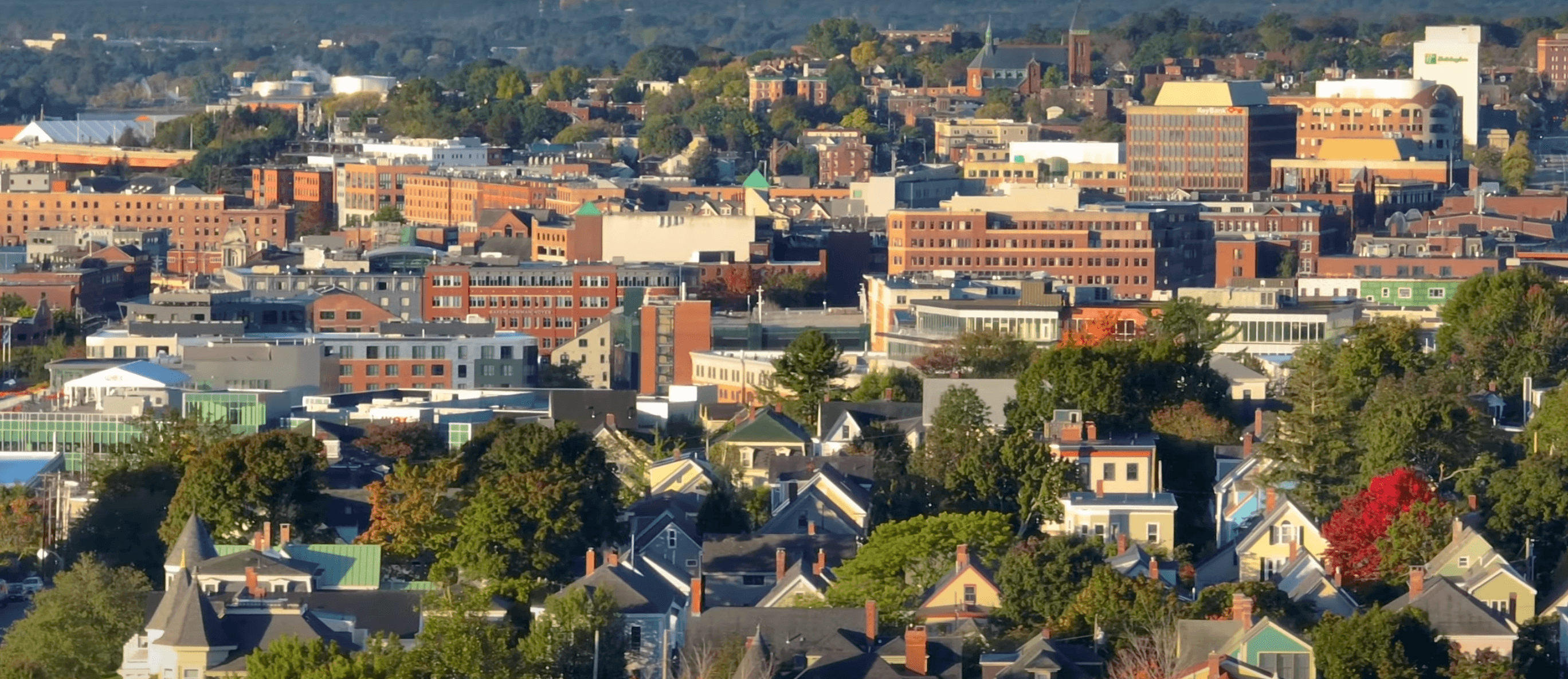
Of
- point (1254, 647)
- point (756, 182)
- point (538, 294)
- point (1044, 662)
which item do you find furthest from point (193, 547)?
point (756, 182)

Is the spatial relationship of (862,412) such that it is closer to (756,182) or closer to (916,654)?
(916,654)

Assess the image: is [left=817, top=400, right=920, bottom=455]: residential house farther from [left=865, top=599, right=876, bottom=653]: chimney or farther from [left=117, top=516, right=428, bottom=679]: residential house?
[left=865, top=599, right=876, bottom=653]: chimney

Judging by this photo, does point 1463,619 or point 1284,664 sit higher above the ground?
point 1463,619

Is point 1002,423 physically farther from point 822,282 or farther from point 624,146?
point 624,146

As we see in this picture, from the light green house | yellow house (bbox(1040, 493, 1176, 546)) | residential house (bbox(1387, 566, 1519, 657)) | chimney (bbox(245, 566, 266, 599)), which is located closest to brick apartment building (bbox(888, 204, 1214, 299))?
the light green house

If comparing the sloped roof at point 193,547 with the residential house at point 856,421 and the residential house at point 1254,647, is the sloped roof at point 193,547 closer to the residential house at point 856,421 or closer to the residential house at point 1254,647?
the residential house at point 856,421

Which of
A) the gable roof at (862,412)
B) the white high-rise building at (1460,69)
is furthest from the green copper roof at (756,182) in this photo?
the gable roof at (862,412)

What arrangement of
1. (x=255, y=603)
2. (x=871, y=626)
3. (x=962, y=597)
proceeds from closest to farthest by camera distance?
1. (x=871, y=626)
2. (x=255, y=603)
3. (x=962, y=597)
